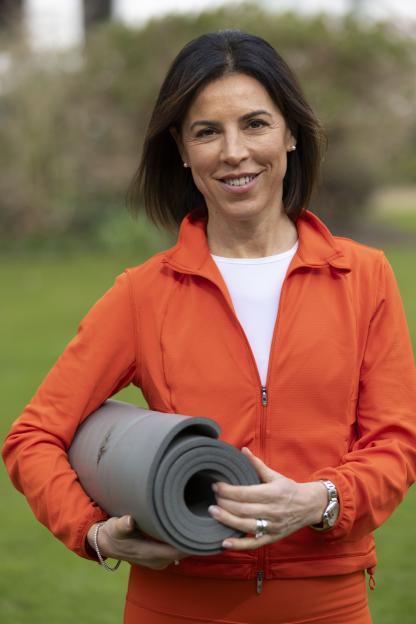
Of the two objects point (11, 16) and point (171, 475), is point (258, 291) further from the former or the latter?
point (11, 16)

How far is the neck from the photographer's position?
2.98m

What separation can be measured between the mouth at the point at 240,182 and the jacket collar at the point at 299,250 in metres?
0.18

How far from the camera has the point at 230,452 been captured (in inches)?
101

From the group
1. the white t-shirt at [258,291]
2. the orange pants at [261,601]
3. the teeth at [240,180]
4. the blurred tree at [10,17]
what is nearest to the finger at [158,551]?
the orange pants at [261,601]

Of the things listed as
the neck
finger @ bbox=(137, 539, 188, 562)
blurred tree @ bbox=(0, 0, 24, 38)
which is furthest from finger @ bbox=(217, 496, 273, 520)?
blurred tree @ bbox=(0, 0, 24, 38)

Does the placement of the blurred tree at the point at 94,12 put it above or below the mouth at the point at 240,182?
above

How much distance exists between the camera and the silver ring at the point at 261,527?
8.32ft

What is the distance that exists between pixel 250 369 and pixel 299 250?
337 millimetres

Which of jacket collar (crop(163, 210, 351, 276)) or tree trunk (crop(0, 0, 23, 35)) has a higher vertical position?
tree trunk (crop(0, 0, 23, 35))

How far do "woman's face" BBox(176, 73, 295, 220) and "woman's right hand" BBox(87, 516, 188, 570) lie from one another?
2.67ft

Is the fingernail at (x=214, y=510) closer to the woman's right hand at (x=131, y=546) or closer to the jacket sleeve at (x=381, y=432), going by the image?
the woman's right hand at (x=131, y=546)

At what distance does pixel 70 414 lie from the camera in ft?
9.41

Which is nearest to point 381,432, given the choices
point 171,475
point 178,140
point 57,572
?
point 171,475

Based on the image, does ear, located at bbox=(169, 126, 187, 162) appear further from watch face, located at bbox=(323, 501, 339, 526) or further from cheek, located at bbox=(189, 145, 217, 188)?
watch face, located at bbox=(323, 501, 339, 526)
